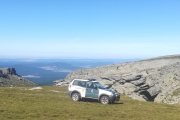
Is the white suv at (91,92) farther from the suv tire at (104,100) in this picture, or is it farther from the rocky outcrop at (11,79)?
the rocky outcrop at (11,79)

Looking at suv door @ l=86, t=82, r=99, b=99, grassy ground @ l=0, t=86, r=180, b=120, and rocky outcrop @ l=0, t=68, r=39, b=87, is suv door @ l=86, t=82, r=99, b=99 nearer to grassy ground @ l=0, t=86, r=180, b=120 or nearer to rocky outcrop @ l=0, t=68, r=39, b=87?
grassy ground @ l=0, t=86, r=180, b=120

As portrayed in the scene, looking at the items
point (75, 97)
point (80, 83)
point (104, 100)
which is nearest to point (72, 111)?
point (104, 100)

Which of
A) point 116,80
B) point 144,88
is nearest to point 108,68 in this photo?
point 116,80

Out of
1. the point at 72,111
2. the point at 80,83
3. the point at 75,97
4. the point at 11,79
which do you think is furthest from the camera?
Answer: the point at 11,79

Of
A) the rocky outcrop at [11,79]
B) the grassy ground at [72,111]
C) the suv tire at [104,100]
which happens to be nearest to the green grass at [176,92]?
the grassy ground at [72,111]

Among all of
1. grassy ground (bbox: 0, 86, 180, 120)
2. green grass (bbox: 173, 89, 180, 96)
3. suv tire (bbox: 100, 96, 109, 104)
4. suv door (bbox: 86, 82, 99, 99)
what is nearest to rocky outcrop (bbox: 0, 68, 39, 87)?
Answer: green grass (bbox: 173, 89, 180, 96)

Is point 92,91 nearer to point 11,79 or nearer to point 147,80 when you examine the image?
point 147,80

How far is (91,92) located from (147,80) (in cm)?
3657

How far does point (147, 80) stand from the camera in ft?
177

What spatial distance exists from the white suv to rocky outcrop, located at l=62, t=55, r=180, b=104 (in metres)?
16.0

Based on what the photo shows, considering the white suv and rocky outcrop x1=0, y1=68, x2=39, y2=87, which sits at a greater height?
the white suv

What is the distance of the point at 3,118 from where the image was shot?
40.1 ft

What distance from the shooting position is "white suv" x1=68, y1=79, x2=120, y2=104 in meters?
21.6

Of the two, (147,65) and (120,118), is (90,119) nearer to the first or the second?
(120,118)
